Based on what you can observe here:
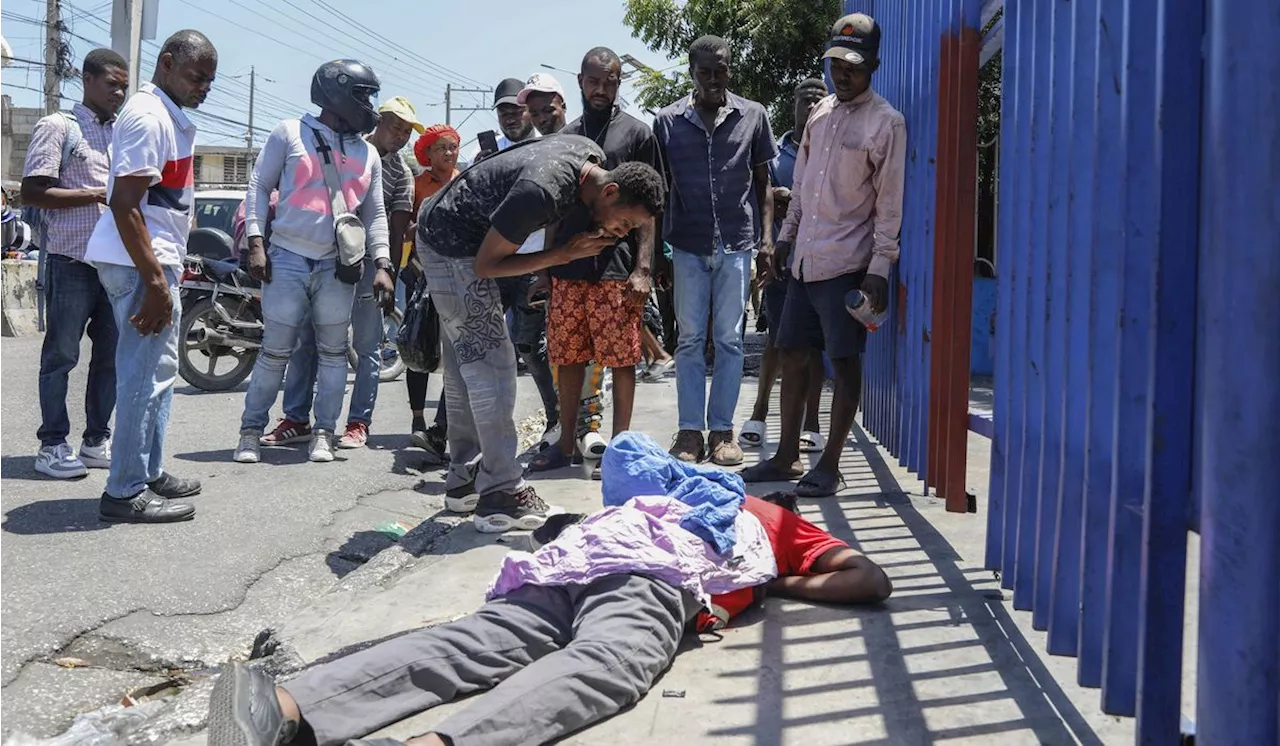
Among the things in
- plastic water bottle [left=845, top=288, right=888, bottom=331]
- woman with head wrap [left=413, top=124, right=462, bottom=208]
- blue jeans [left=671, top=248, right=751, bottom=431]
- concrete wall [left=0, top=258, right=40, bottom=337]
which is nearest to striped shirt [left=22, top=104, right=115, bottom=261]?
woman with head wrap [left=413, top=124, right=462, bottom=208]

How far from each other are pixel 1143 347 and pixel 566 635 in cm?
148

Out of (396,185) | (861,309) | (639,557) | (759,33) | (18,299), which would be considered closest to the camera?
(639,557)

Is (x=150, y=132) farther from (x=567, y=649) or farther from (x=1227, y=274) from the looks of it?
(x=1227, y=274)

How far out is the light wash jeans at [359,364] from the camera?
635 cm

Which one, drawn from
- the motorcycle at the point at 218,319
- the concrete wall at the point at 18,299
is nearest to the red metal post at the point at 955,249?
the motorcycle at the point at 218,319

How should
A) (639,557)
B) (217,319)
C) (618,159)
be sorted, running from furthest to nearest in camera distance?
1. (217,319)
2. (618,159)
3. (639,557)

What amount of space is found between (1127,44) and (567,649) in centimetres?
170

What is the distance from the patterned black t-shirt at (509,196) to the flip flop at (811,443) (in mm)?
2355

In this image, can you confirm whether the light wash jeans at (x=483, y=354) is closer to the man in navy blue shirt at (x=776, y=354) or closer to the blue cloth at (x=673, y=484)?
the blue cloth at (x=673, y=484)

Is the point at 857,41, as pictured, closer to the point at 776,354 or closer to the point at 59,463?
the point at 776,354

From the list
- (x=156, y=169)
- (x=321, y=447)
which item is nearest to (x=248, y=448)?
(x=321, y=447)

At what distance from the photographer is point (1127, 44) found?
2.25m

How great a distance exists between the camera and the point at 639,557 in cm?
293

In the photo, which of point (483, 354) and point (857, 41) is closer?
point (483, 354)
